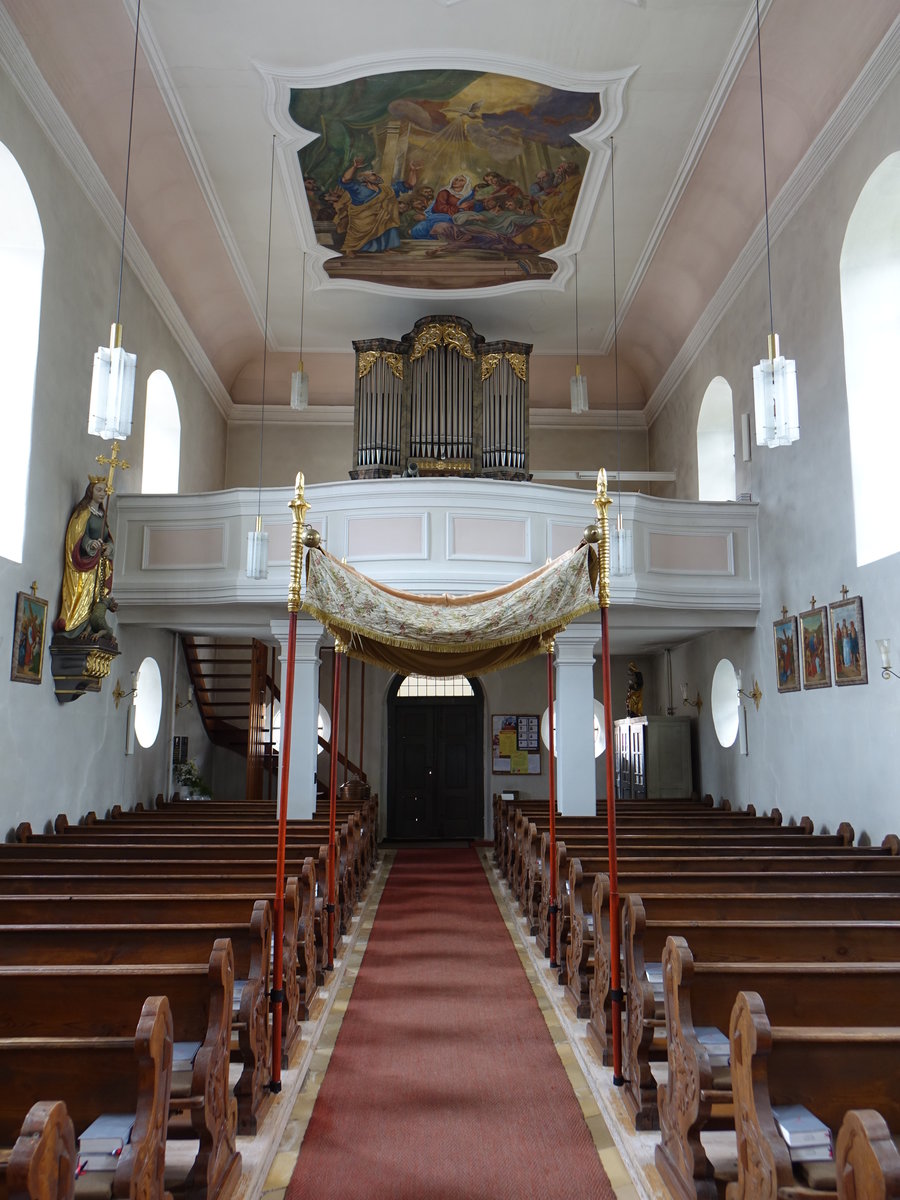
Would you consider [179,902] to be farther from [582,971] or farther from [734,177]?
[734,177]

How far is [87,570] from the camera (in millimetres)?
8477

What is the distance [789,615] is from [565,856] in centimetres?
421

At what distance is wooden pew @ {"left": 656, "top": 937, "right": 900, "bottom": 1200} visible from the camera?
3.22m

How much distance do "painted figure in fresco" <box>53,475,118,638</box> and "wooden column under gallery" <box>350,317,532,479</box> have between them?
4003 millimetres

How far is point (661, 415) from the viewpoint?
47.0 feet

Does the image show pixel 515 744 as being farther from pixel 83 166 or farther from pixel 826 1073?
pixel 826 1073

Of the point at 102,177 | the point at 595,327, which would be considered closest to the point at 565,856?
the point at 102,177

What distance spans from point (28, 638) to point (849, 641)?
22.4 ft

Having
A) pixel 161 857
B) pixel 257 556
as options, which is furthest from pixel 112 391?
pixel 257 556

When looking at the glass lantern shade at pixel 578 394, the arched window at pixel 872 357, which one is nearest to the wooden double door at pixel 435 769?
the glass lantern shade at pixel 578 394

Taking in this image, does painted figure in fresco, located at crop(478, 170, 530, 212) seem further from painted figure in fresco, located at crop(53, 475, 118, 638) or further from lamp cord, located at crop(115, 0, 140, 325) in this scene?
painted figure in fresco, located at crop(53, 475, 118, 638)

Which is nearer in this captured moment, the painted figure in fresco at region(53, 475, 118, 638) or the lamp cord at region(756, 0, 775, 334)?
the lamp cord at region(756, 0, 775, 334)

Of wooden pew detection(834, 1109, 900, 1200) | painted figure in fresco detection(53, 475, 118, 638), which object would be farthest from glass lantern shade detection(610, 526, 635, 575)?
wooden pew detection(834, 1109, 900, 1200)

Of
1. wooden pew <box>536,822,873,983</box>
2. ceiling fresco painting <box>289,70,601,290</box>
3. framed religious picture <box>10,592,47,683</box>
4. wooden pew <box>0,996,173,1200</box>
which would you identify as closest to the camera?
wooden pew <box>0,996,173,1200</box>
